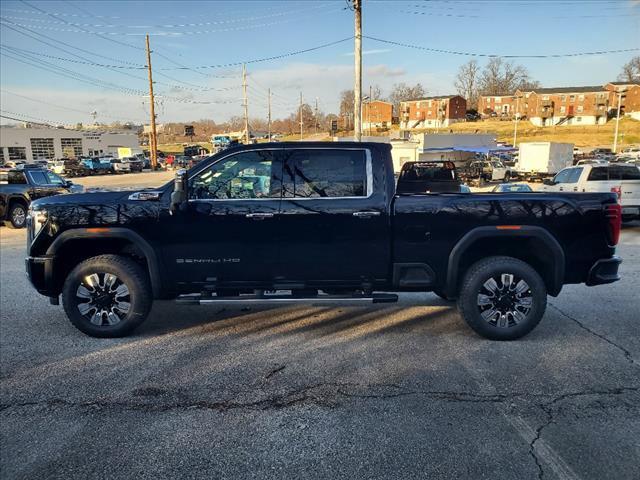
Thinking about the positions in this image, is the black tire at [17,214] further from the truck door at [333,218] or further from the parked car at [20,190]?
the truck door at [333,218]

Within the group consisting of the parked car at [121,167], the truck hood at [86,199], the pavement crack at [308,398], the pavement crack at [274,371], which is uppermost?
the truck hood at [86,199]

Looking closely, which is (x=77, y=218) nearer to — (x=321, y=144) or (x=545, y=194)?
(x=321, y=144)

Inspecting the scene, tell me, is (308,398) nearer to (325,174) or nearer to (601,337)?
(325,174)

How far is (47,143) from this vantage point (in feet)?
271

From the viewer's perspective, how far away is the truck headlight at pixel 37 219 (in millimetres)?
4848

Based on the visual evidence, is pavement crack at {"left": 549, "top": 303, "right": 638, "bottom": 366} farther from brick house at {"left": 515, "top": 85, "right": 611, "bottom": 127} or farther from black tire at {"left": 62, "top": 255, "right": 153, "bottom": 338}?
brick house at {"left": 515, "top": 85, "right": 611, "bottom": 127}

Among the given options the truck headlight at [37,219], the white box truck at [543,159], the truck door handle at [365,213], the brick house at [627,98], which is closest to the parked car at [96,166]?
the white box truck at [543,159]

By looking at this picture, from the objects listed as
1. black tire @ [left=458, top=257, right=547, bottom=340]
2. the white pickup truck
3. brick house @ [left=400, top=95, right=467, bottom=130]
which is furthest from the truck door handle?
brick house @ [left=400, top=95, right=467, bottom=130]

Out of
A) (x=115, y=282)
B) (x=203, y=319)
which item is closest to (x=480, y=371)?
(x=203, y=319)

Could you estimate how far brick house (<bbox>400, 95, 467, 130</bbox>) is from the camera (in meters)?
114

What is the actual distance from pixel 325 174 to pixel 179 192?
1.45m

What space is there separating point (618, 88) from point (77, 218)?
122677 millimetres

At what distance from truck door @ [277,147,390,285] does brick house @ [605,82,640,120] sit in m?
118

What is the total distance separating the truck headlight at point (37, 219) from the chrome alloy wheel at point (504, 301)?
443 centimetres
